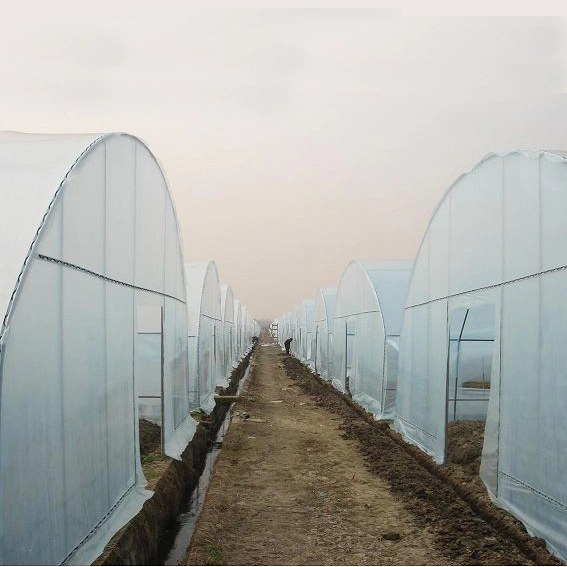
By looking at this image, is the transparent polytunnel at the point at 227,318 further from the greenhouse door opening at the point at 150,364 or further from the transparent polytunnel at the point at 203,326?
the greenhouse door opening at the point at 150,364

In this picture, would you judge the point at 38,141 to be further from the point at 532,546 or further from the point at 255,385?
the point at 255,385

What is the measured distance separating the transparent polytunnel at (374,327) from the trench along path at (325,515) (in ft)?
7.65

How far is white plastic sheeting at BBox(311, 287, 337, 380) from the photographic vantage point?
28078mm

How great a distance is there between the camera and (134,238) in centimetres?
893

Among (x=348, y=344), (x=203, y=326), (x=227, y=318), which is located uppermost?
(x=203, y=326)

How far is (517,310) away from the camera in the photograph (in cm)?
802

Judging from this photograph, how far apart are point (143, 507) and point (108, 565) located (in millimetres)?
1927

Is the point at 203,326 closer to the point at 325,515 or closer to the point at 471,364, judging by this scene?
the point at 471,364

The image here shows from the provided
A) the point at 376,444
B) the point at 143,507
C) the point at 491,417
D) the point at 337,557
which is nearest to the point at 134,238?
the point at 143,507

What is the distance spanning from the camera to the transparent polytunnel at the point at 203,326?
55.2ft

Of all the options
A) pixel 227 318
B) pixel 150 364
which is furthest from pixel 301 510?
pixel 227 318

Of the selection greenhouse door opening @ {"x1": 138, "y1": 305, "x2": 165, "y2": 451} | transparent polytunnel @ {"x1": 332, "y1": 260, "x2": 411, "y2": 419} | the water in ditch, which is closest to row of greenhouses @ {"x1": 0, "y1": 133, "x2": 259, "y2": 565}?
the water in ditch

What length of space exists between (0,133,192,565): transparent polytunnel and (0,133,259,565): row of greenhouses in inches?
0.5

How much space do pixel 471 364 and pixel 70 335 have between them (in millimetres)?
10444
